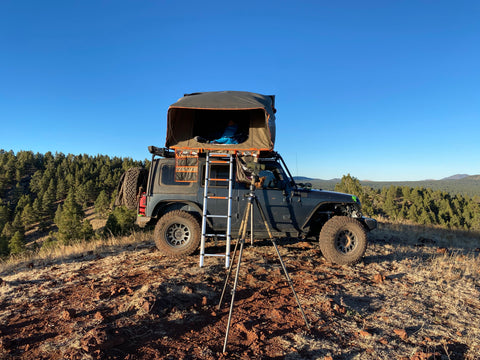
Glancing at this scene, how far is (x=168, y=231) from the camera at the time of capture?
236 inches

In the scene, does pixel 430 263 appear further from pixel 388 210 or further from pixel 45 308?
pixel 388 210

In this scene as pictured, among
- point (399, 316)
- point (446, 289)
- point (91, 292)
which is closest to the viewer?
point (399, 316)

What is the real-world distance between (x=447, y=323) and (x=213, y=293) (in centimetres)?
322

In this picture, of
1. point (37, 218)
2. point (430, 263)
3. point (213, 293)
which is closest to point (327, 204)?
point (430, 263)

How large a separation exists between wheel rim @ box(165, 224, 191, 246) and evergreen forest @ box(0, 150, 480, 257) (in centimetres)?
2044

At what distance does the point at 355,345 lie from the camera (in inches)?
114

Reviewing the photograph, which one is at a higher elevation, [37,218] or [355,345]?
[355,345]

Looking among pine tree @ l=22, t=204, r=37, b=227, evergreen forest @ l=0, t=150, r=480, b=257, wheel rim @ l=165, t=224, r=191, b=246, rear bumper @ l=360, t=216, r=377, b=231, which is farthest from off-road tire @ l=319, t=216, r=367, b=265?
pine tree @ l=22, t=204, r=37, b=227

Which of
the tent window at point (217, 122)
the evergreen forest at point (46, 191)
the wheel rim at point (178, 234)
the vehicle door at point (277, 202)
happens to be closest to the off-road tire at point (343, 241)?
the vehicle door at point (277, 202)

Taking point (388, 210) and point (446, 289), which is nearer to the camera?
point (446, 289)

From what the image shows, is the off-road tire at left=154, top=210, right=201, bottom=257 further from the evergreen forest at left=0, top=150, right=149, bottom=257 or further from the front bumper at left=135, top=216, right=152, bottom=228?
the evergreen forest at left=0, top=150, right=149, bottom=257

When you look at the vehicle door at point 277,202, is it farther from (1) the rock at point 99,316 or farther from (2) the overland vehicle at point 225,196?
(1) the rock at point 99,316

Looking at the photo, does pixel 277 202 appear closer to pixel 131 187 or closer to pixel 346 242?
pixel 346 242

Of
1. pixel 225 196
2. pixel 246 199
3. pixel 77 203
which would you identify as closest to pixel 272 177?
pixel 246 199
